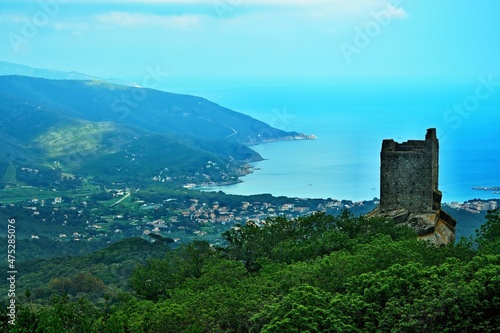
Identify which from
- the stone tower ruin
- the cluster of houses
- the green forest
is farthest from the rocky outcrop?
the cluster of houses

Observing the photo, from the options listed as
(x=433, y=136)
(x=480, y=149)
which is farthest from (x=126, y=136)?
(x=433, y=136)

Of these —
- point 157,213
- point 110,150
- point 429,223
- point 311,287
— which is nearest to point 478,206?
point 157,213

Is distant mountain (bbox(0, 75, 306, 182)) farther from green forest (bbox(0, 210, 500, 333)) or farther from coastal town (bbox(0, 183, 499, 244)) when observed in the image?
green forest (bbox(0, 210, 500, 333))

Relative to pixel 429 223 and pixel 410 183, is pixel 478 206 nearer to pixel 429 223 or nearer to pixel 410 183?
pixel 410 183

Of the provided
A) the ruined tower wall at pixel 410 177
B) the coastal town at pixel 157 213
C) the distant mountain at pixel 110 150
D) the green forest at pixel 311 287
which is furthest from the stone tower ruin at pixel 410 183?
the distant mountain at pixel 110 150

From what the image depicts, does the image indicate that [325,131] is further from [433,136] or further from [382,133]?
[433,136]

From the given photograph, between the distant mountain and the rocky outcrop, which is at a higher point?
the distant mountain
